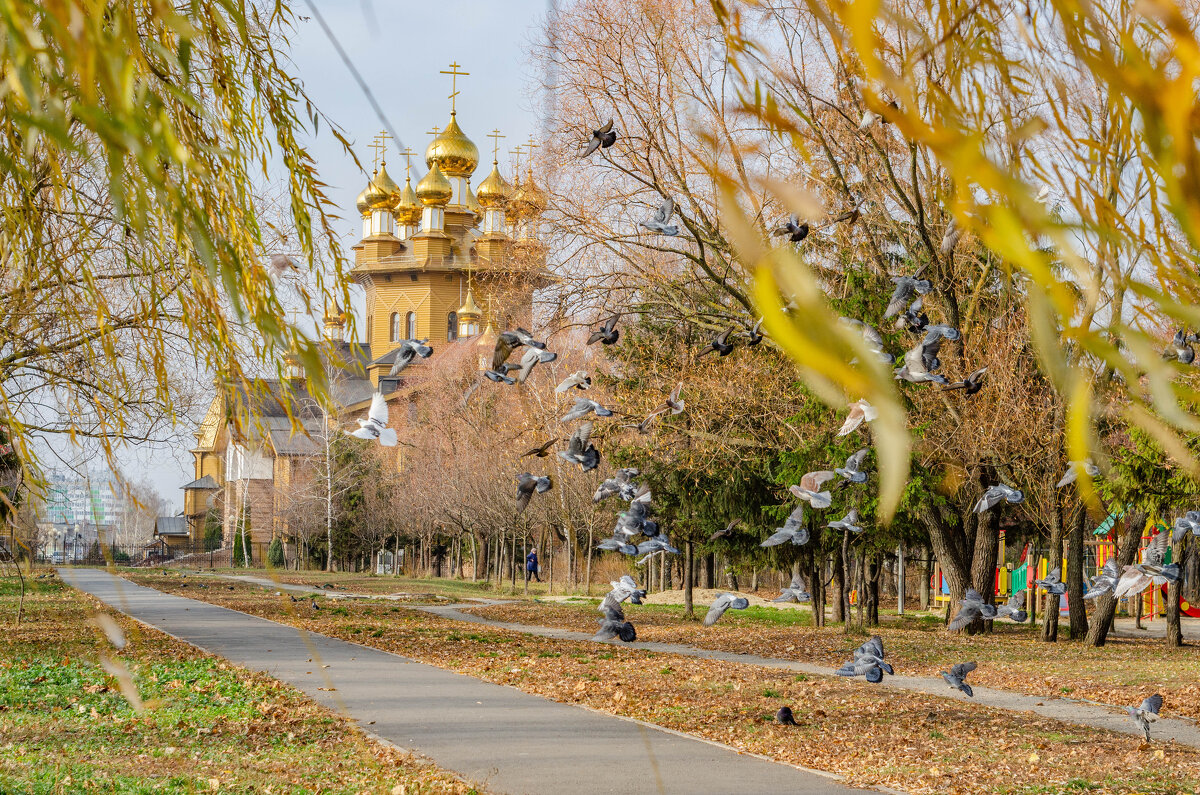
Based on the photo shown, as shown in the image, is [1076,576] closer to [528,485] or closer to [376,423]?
[528,485]

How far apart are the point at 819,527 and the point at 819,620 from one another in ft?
7.92

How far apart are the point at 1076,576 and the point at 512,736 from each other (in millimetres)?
15758

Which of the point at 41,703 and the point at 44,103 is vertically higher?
the point at 44,103

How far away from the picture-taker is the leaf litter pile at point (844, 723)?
741cm

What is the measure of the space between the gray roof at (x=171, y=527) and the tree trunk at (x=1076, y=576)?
7918 cm

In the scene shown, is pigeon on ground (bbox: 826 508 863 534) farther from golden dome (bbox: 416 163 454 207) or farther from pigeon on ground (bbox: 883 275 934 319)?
golden dome (bbox: 416 163 454 207)

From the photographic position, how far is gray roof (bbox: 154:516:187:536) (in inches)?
3535

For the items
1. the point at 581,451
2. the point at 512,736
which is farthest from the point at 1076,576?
the point at 581,451

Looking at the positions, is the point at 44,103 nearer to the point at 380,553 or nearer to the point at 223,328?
the point at 223,328

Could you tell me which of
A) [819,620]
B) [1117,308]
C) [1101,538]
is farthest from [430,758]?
[1101,538]

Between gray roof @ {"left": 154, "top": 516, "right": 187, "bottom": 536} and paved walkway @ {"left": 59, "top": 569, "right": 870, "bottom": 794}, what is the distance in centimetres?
8174

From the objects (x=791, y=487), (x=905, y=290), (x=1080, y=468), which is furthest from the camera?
(x=905, y=290)

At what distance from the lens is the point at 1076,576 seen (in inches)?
822

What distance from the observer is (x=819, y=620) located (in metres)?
22.8
